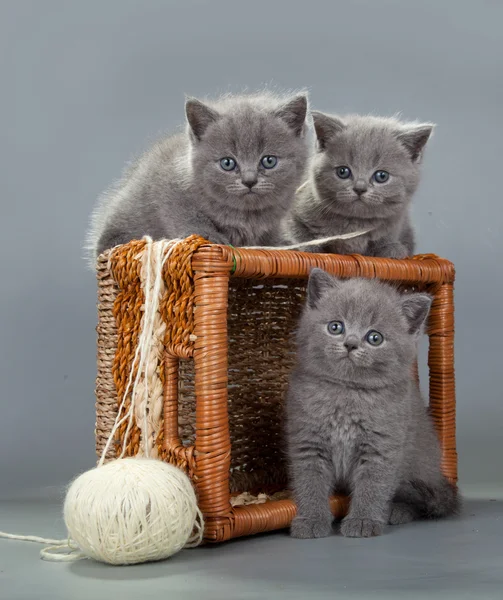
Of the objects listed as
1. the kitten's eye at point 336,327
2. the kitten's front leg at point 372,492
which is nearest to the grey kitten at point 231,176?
the kitten's eye at point 336,327

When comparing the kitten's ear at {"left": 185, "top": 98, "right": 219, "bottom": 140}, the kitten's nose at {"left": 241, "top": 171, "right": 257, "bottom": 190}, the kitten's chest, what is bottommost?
the kitten's chest

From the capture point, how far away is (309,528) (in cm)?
207

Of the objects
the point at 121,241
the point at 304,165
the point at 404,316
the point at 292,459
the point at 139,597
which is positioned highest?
the point at 304,165

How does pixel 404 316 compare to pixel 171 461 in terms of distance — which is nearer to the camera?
pixel 171 461

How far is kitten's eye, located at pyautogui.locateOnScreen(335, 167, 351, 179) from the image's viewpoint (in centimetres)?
244

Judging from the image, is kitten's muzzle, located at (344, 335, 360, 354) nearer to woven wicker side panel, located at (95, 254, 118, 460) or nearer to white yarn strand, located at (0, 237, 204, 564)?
white yarn strand, located at (0, 237, 204, 564)

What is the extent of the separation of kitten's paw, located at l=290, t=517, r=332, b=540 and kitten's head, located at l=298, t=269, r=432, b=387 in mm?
336

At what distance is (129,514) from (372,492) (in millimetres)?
628

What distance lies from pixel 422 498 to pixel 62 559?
0.95 m

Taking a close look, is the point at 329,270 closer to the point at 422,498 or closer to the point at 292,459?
the point at 292,459

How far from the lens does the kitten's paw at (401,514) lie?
2.25 metres

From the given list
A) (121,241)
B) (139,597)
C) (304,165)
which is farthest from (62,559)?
(304,165)

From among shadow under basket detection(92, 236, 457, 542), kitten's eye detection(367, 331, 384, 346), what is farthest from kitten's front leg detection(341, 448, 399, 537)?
kitten's eye detection(367, 331, 384, 346)

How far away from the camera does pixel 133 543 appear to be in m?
1.78
